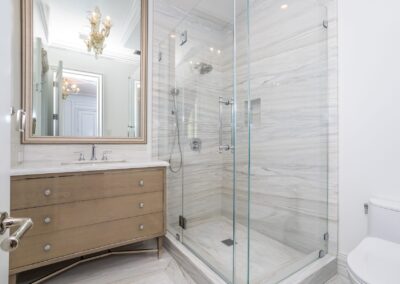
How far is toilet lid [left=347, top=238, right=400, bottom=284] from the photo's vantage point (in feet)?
3.10

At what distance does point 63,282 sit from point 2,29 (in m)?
1.74

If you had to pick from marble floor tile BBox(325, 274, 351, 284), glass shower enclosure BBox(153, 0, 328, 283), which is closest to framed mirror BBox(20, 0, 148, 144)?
glass shower enclosure BBox(153, 0, 328, 283)

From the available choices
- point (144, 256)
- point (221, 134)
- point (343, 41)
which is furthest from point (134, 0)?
point (144, 256)

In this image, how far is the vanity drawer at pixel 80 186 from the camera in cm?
131

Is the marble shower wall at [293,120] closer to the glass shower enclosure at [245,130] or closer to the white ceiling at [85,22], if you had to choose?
the glass shower enclosure at [245,130]

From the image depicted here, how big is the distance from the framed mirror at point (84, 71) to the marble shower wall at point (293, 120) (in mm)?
1165

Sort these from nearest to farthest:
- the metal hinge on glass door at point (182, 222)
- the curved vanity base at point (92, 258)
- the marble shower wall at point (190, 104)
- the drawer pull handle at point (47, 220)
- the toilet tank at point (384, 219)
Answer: the toilet tank at point (384, 219), the drawer pull handle at point (47, 220), the curved vanity base at point (92, 258), the metal hinge on glass door at point (182, 222), the marble shower wall at point (190, 104)

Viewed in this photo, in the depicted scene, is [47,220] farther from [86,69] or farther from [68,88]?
[86,69]

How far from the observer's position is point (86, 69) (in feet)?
6.52

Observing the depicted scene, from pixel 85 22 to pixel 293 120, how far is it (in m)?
2.11

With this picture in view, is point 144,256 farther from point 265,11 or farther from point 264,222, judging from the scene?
point 265,11

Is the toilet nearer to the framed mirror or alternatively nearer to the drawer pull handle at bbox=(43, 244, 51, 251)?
the drawer pull handle at bbox=(43, 244, 51, 251)

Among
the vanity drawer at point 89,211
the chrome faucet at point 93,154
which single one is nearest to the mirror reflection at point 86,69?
the chrome faucet at point 93,154

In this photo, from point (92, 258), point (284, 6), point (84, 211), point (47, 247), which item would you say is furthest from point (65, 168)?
point (284, 6)
